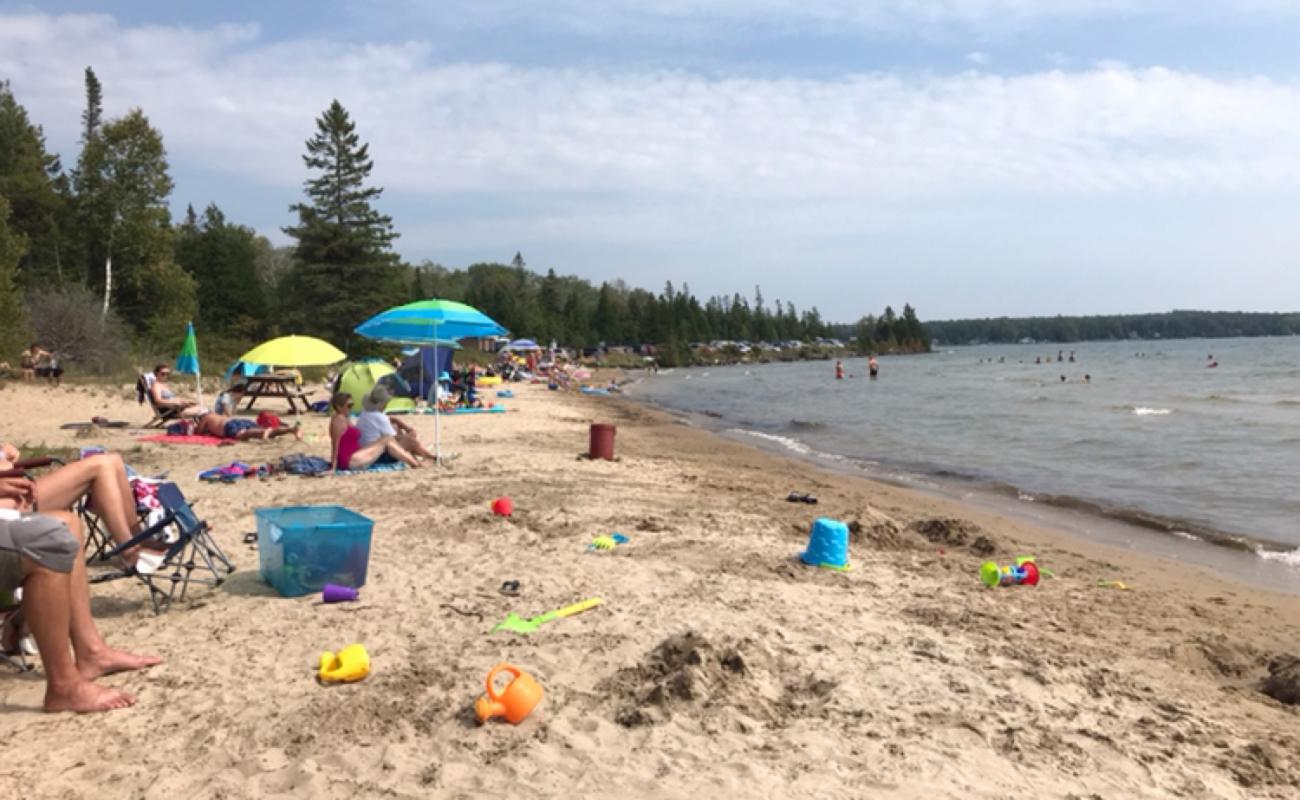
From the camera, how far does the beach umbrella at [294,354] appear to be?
12547 mm

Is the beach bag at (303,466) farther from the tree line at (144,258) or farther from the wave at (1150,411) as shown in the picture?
the wave at (1150,411)

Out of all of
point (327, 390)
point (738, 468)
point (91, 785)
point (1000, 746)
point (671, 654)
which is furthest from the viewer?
point (327, 390)

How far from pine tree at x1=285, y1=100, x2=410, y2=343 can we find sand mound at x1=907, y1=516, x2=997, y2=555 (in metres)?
33.9

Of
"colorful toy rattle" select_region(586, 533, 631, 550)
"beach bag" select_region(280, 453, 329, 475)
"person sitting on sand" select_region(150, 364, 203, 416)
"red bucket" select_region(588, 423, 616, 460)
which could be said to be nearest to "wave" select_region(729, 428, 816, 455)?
"red bucket" select_region(588, 423, 616, 460)

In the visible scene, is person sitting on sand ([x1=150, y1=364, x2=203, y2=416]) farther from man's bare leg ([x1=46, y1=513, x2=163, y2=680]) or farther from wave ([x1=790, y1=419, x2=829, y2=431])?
wave ([x1=790, y1=419, x2=829, y2=431])

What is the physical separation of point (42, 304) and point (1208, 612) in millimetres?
29098

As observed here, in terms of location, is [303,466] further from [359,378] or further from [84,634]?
[359,378]

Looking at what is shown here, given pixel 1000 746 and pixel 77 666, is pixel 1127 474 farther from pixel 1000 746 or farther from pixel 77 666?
pixel 77 666

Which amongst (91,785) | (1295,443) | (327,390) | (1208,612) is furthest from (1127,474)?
(327,390)

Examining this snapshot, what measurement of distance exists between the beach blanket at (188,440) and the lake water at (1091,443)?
9.92 metres

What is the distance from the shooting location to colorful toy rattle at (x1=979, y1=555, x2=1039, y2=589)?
6.12 metres

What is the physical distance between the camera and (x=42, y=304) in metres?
25.3

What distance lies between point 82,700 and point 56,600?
0.43 meters

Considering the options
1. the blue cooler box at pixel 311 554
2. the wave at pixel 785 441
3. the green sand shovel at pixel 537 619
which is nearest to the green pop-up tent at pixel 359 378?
the wave at pixel 785 441
